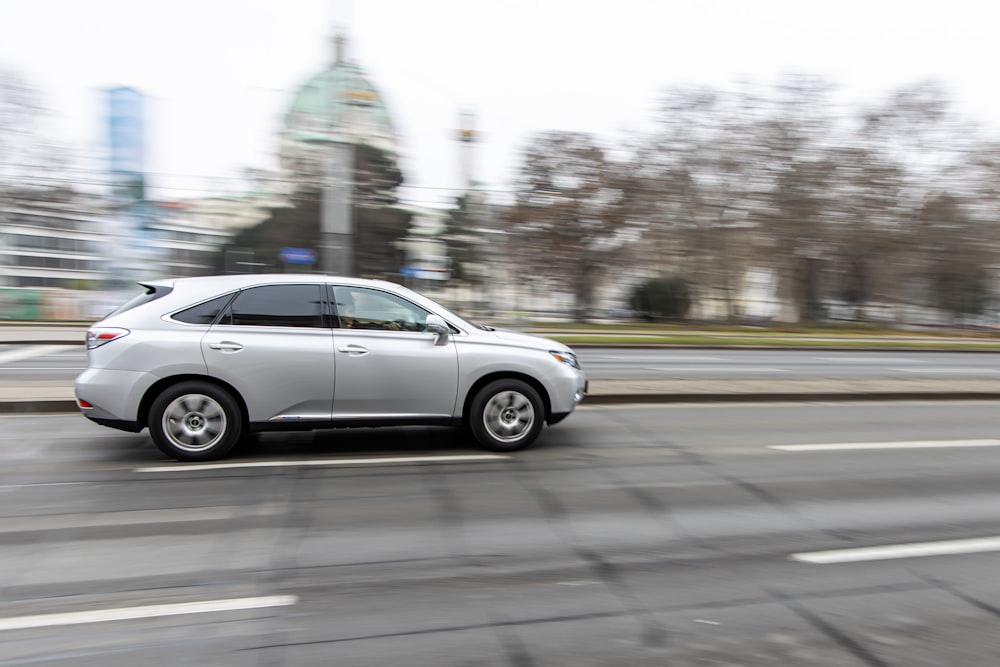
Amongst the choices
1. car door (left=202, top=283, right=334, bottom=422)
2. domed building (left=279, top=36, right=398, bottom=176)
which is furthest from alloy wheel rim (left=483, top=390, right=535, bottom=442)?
domed building (left=279, top=36, right=398, bottom=176)

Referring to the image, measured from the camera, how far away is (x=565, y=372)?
6941 mm

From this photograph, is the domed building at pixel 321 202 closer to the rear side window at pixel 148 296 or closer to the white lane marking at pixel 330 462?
the rear side window at pixel 148 296

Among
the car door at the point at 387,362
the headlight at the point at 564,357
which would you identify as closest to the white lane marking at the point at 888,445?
the headlight at the point at 564,357

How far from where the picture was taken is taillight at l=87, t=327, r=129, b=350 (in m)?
6.10

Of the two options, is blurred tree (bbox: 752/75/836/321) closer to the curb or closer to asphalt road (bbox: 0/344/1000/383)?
asphalt road (bbox: 0/344/1000/383)

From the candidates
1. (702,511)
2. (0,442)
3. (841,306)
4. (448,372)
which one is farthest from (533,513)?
(841,306)

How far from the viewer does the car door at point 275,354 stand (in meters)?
6.18

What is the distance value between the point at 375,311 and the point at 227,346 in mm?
1327

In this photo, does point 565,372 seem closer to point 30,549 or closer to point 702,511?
point 702,511

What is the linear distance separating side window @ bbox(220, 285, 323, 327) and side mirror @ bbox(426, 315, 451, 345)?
3.22 ft

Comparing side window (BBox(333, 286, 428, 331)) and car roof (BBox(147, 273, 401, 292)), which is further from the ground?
car roof (BBox(147, 273, 401, 292))

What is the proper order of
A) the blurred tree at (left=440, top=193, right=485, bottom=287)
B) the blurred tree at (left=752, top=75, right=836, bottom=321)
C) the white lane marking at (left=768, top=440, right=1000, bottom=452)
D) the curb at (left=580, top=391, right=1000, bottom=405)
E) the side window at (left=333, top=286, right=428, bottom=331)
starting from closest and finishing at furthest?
the side window at (left=333, top=286, right=428, bottom=331) < the white lane marking at (left=768, top=440, right=1000, bottom=452) < the curb at (left=580, top=391, right=1000, bottom=405) < the blurred tree at (left=440, top=193, right=485, bottom=287) < the blurred tree at (left=752, top=75, right=836, bottom=321)

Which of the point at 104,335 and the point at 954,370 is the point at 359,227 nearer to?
the point at 954,370

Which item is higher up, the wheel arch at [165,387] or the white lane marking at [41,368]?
the wheel arch at [165,387]
